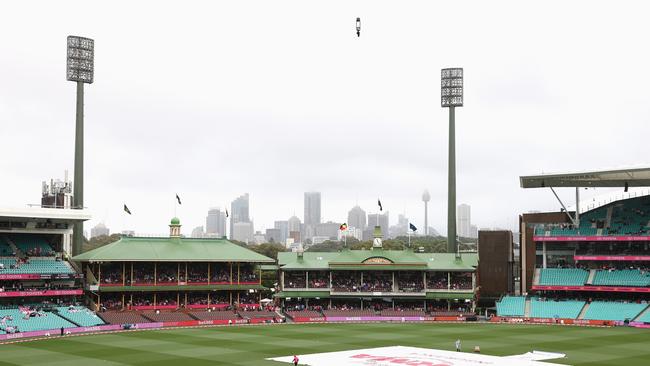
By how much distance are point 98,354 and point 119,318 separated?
76.3 ft

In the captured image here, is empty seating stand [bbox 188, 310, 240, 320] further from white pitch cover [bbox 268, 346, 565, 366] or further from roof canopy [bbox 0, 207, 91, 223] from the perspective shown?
white pitch cover [bbox 268, 346, 565, 366]

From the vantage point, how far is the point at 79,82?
94938mm

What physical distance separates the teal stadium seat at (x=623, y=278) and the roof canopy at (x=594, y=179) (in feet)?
32.5

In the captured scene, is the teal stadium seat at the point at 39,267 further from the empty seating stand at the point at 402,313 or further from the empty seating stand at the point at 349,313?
the empty seating stand at the point at 402,313

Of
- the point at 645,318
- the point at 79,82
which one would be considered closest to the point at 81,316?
the point at 79,82

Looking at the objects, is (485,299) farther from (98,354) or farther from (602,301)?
(98,354)

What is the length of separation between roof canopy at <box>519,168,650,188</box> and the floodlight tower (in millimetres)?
52722

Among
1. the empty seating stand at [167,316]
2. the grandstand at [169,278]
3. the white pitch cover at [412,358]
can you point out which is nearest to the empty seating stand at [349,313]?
the grandstand at [169,278]

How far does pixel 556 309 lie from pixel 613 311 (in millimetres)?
6061

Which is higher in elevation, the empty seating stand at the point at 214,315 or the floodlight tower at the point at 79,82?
the floodlight tower at the point at 79,82

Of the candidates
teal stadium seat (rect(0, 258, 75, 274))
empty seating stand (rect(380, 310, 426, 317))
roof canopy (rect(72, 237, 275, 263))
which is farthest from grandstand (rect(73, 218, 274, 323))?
empty seating stand (rect(380, 310, 426, 317))

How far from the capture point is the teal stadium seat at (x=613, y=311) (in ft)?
265

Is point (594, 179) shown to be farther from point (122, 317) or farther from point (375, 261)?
point (122, 317)

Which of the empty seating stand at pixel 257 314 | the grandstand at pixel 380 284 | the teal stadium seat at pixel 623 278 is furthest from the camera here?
the grandstand at pixel 380 284
